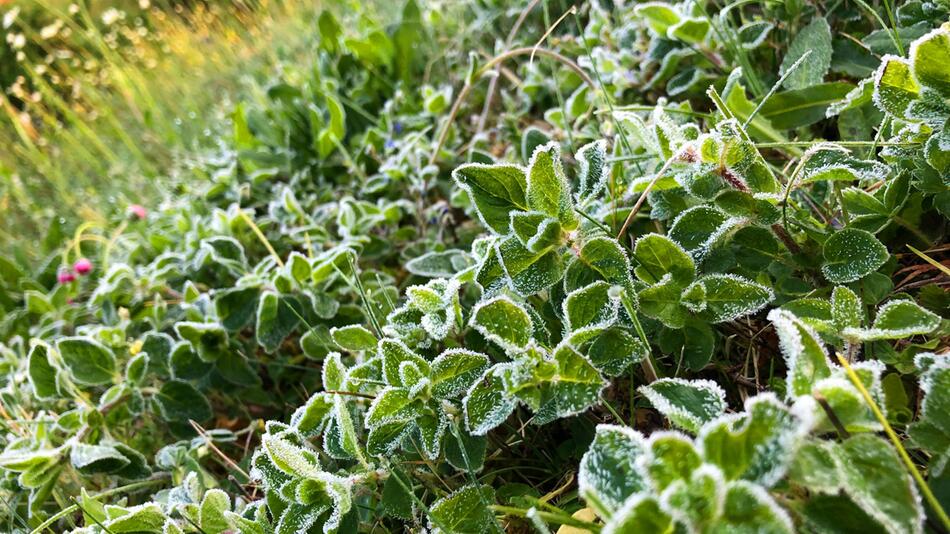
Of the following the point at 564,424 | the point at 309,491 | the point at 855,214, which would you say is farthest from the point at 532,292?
the point at 855,214

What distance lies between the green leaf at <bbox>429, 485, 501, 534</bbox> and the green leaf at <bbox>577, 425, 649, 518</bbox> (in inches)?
8.9

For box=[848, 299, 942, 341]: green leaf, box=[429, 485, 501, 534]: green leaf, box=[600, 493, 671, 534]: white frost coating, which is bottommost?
box=[429, 485, 501, 534]: green leaf

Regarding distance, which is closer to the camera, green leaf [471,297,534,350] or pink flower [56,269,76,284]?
green leaf [471,297,534,350]

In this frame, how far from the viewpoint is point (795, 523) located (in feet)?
1.77

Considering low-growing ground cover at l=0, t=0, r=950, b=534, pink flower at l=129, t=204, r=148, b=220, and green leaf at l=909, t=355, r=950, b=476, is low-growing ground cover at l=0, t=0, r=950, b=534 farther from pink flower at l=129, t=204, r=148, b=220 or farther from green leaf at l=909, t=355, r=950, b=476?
pink flower at l=129, t=204, r=148, b=220

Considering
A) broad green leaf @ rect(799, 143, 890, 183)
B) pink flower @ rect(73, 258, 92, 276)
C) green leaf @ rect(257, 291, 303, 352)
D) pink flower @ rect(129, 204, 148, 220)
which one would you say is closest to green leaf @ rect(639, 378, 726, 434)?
broad green leaf @ rect(799, 143, 890, 183)

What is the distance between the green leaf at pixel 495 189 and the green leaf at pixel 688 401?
277 millimetres

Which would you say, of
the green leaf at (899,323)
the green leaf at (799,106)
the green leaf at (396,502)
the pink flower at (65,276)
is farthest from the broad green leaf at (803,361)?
the pink flower at (65,276)

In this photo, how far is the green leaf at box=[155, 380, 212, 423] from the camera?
51.9 inches

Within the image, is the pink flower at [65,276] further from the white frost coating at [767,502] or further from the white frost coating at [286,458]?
the white frost coating at [767,502]

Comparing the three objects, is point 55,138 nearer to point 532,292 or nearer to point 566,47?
point 566,47

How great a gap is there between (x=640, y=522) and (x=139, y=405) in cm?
116

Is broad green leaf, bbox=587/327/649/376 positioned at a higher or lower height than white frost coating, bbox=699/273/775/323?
higher

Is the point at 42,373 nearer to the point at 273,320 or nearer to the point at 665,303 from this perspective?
the point at 273,320
